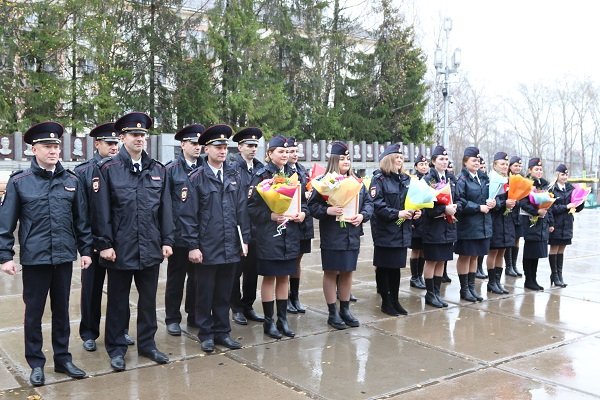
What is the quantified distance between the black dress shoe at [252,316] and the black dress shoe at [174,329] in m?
0.90

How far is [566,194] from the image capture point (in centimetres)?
859

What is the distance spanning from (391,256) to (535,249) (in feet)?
8.68

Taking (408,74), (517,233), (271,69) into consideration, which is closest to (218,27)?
(271,69)

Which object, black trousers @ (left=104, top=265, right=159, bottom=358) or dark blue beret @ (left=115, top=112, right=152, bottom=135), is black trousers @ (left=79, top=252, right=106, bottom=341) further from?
dark blue beret @ (left=115, top=112, right=152, bottom=135)

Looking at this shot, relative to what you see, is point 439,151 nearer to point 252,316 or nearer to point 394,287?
point 394,287

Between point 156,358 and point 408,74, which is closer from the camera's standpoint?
point 156,358

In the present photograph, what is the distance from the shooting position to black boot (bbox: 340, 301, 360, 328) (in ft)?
20.0

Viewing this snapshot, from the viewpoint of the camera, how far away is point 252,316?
252 inches

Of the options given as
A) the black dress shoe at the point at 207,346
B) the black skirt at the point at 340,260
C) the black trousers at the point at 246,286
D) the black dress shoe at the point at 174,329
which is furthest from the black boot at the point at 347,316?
the black dress shoe at the point at 174,329

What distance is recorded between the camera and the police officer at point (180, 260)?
5.74m

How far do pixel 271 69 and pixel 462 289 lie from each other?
17.1 m

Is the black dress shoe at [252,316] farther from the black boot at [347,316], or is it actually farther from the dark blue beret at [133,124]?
the dark blue beret at [133,124]

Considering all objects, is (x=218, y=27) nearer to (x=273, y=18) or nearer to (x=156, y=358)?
(x=273, y=18)

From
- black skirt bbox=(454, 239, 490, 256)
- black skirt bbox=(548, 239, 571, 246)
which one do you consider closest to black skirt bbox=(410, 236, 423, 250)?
black skirt bbox=(454, 239, 490, 256)
